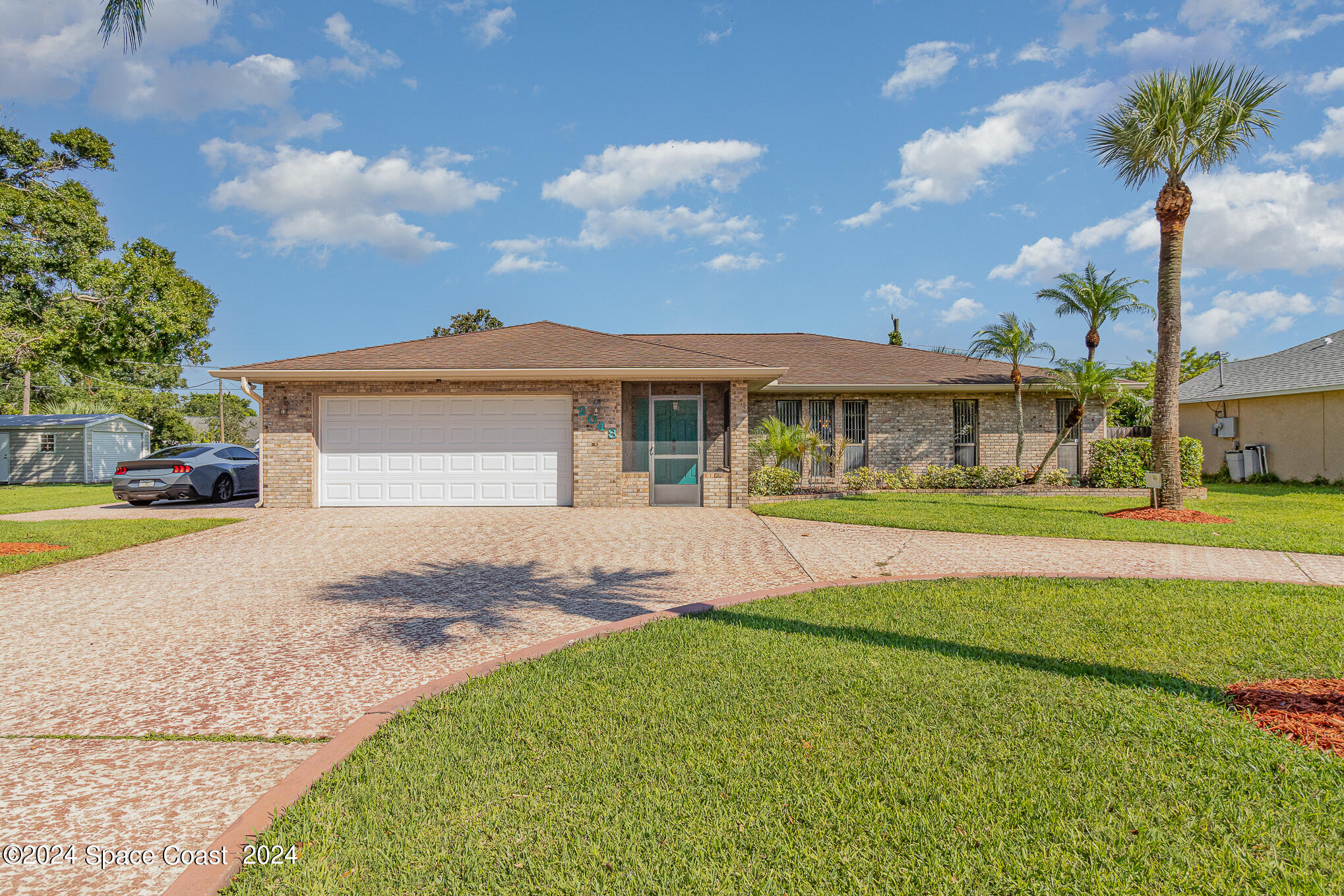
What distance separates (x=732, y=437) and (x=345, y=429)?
8.08 meters

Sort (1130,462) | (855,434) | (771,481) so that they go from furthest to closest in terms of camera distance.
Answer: (855,434)
(1130,462)
(771,481)

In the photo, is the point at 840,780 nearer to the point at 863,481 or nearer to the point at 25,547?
the point at 25,547

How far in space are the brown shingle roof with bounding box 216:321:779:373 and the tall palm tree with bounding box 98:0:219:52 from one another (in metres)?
7.16

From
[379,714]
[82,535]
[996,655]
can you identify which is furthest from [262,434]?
[996,655]

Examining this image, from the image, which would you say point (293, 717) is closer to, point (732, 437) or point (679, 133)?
point (732, 437)

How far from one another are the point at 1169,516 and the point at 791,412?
8.36 m

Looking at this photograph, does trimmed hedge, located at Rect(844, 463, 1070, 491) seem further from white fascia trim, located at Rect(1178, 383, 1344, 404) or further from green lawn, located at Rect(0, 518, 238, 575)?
green lawn, located at Rect(0, 518, 238, 575)

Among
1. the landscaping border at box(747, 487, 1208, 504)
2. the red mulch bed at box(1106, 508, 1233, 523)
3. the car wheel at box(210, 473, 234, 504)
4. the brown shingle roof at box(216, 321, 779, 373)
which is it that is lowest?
the red mulch bed at box(1106, 508, 1233, 523)

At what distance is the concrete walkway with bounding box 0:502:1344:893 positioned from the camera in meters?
2.79

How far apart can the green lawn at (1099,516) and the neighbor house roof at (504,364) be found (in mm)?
3153

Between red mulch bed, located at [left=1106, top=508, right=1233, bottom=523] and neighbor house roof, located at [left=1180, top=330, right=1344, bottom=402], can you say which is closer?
red mulch bed, located at [left=1106, top=508, right=1233, bottom=523]

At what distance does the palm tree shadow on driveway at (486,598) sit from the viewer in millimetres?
5230

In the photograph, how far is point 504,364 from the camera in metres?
13.6

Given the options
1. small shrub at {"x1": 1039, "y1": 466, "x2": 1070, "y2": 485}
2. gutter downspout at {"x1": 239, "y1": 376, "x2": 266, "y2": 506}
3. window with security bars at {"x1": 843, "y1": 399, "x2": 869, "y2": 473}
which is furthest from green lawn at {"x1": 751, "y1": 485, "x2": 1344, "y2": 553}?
gutter downspout at {"x1": 239, "y1": 376, "x2": 266, "y2": 506}
